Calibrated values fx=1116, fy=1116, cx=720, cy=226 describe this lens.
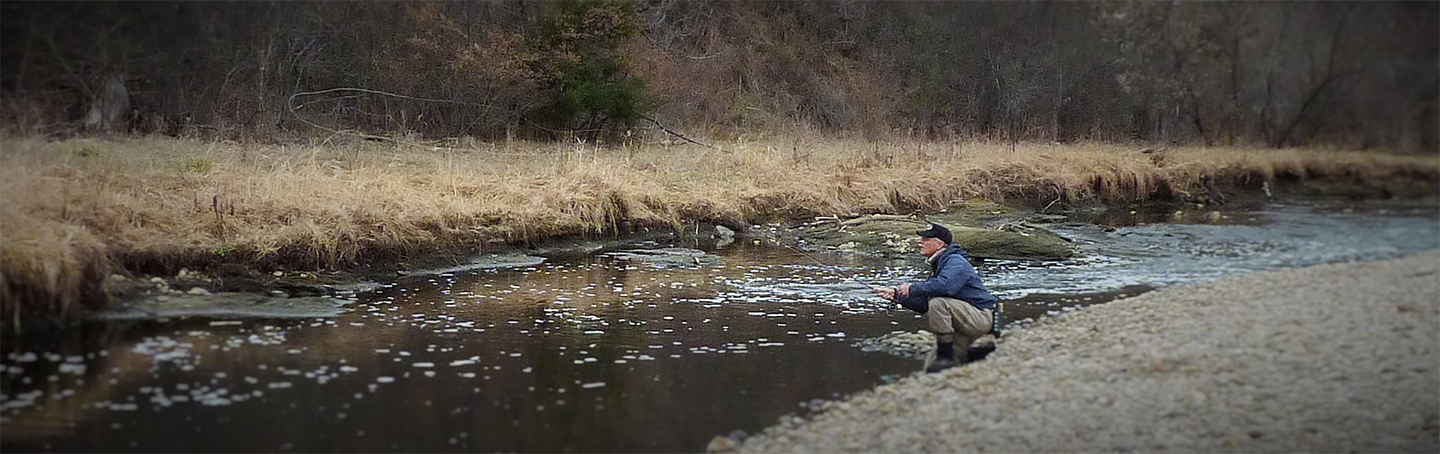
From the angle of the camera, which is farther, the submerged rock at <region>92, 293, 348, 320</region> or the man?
the man

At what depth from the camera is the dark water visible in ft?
18.3

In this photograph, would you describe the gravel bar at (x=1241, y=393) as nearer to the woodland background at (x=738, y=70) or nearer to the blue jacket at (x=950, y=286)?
the woodland background at (x=738, y=70)

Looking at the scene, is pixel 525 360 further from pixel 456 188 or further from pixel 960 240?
pixel 960 240

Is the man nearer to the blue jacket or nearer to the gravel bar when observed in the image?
the blue jacket

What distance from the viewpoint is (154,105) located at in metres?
10.9

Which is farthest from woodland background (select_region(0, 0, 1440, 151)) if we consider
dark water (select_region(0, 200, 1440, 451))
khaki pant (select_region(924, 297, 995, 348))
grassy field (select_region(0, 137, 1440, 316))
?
khaki pant (select_region(924, 297, 995, 348))

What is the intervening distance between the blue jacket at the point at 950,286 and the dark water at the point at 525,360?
498 millimetres

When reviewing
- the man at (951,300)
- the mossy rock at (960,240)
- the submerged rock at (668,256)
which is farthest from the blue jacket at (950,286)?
the mossy rock at (960,240)

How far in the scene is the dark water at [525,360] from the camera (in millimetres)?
5582

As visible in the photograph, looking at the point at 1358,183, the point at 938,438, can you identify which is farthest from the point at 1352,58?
the point at 938,438

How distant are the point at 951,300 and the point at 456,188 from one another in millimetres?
6921

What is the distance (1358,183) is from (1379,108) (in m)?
0.40

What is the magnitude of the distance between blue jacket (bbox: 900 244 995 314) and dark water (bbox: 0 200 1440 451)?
1.63 feet

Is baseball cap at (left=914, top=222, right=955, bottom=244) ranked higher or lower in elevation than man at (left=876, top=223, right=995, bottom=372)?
higher
